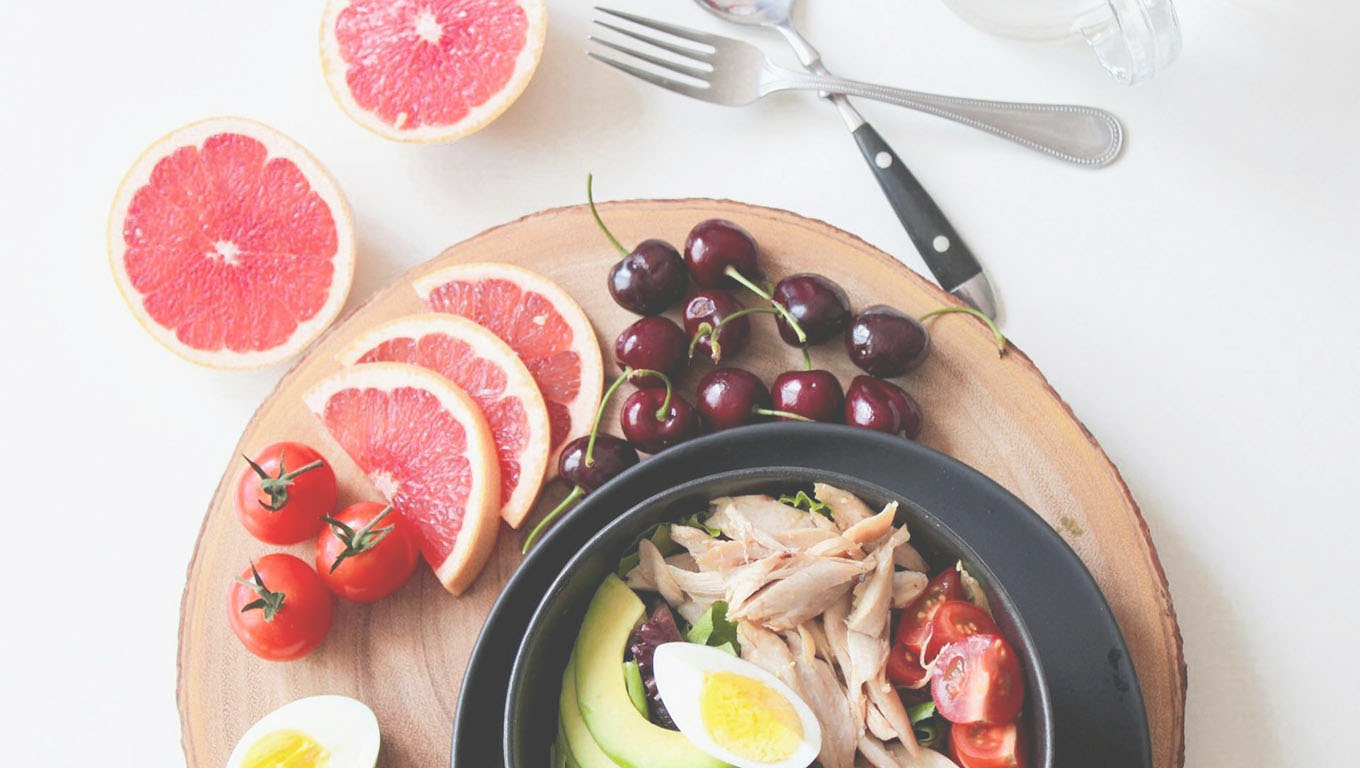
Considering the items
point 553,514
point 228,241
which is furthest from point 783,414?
point 228,241

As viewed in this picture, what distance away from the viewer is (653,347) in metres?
2.01

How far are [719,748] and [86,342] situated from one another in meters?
1.72

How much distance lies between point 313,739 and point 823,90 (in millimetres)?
1561

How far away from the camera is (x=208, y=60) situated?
2.56 meters

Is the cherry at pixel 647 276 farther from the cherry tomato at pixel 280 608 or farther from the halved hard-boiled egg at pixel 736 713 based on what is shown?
the cherry tomato at pixel 280 608

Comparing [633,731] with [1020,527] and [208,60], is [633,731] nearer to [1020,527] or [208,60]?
[1020,527]

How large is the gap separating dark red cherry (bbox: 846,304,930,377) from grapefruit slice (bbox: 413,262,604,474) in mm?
485

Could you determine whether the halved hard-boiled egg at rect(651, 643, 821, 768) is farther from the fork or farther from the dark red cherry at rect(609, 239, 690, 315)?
the fork

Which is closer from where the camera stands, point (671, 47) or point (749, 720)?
point (749, 720)

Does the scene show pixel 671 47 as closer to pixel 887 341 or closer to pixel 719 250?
pixel 719 250

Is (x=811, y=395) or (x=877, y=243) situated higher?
(x=877, y=243)

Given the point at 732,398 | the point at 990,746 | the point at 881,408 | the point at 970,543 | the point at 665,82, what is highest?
the point at 665,82

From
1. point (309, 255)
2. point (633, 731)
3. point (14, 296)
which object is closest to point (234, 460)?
point (309, 255)

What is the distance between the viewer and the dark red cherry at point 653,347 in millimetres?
2010
